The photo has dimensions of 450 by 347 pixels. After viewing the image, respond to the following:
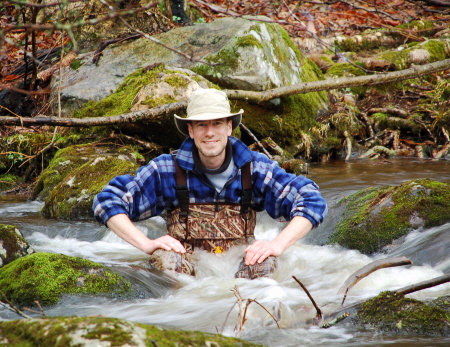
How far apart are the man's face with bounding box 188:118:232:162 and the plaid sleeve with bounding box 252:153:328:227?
A: 1.22 feet

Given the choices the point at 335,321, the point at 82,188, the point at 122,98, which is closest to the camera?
the point at 335,321

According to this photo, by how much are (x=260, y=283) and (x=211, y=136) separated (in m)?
1.33

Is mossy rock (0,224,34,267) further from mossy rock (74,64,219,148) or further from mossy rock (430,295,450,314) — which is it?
mossy rock (74,64,219,148)

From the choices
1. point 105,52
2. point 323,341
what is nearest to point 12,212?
point 105,52

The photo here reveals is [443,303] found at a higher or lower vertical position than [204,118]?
lower

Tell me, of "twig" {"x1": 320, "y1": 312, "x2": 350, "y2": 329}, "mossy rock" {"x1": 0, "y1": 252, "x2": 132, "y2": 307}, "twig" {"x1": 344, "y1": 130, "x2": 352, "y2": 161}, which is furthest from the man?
"twig" {"x1": 344, "y1": 130, "x2": 352, "y2": 161}

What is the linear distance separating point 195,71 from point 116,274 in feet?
21.4

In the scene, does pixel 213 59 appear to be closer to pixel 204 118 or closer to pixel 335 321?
pixel 204 118

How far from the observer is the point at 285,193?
4.54 meters

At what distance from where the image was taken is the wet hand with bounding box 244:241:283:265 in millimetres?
4184

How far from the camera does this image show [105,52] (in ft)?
35.8

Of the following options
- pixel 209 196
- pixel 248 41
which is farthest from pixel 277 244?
pixel 248 41

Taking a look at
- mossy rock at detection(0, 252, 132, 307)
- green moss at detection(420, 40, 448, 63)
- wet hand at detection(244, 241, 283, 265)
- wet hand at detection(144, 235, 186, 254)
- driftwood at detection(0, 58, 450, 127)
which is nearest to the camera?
mossy rock at detection(0, 252, 132, 307)

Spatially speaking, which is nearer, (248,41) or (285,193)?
(285,193)
